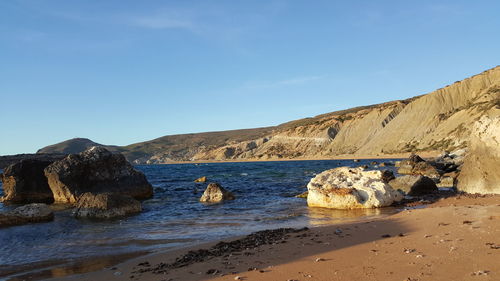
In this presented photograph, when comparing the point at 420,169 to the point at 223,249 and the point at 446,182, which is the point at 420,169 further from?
the point at 223,249

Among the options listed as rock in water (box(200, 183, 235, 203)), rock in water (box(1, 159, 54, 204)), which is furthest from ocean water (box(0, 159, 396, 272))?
rock in water (box(1, 159, 54, 204))

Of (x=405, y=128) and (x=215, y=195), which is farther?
(x=405, y=128)

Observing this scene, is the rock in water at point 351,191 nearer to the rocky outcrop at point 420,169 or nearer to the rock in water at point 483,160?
the rock in water at point 483,160

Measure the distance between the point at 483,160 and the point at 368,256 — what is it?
12935 millimetres

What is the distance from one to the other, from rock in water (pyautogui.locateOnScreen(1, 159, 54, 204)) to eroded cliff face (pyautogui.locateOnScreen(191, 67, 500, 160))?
63.2 meters

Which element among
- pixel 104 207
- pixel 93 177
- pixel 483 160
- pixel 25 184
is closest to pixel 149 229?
pixel 104 207

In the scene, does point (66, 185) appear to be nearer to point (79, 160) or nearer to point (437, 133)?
point (79, 160)

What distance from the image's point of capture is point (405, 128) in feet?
313

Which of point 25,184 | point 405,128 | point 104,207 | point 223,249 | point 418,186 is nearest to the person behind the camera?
point 223,249

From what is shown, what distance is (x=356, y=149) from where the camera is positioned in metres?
106

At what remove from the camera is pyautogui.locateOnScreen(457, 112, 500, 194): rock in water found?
649 inches

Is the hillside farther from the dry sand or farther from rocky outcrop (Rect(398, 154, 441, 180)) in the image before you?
the dry sand

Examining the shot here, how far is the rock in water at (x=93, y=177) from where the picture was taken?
2333 cm

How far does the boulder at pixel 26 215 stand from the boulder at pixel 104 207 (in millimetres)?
1432
